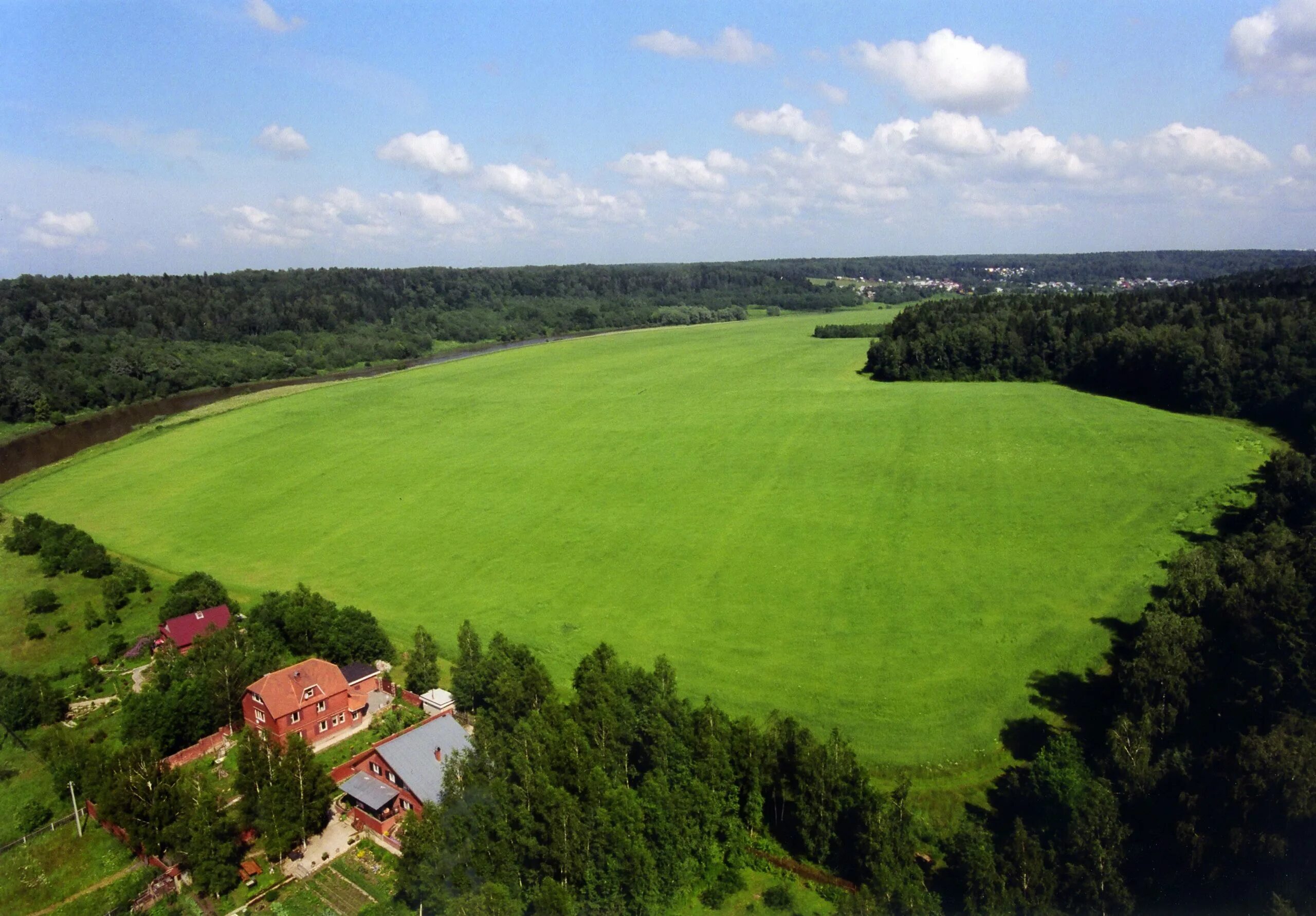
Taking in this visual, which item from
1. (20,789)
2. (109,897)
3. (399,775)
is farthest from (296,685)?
(20,789)

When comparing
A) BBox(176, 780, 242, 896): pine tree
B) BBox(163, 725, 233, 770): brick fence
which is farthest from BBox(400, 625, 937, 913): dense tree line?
BBox(163, 725, 233, 770): brick fence

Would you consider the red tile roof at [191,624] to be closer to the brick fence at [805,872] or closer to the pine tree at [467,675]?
the pine tree at [467,675]

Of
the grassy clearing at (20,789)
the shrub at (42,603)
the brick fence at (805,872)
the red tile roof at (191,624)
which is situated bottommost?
the grassy clearing at (20,789)

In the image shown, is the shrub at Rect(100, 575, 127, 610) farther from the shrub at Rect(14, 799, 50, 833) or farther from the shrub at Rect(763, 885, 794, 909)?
the shrub at Rect(763, 885, 794, 909)

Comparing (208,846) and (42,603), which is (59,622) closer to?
(42,603)

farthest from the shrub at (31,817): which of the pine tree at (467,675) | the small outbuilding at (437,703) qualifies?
the pine tree at (467,675)
